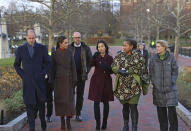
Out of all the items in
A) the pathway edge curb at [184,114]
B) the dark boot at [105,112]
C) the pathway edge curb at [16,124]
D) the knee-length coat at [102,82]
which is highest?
the knee-length coat at [102,82]

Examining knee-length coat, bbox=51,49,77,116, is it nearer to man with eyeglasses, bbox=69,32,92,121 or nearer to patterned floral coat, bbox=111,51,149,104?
man with eyeglasses, bbox=69,32,92,121

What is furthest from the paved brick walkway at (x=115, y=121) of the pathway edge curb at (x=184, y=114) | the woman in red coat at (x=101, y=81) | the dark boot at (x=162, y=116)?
the dark boot at (x=162, y=116)

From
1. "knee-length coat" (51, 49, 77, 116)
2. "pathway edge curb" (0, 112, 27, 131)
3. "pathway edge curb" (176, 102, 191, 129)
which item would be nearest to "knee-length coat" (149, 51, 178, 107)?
"pathway edge curb" (176, 102, 191, 129)

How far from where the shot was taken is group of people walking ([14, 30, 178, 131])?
4.49 metres

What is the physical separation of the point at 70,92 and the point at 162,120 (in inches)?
72.4

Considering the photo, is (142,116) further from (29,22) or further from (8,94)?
(29,22)

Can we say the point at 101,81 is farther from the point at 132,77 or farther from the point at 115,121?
the point at 115,121

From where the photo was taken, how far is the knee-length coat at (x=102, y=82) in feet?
16.7

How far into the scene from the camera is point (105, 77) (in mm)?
5137

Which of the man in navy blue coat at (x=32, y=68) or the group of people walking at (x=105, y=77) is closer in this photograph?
the group of people walking at (x=105, y=77)

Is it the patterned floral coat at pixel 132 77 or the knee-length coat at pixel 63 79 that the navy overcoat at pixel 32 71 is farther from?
the patterned floral coat at pixel 132 77

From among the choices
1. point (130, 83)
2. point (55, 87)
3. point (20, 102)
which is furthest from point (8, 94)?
point (130, 83)

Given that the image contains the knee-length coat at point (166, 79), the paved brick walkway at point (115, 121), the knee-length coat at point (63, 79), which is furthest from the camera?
the paved brick walkway at point (115, 121)

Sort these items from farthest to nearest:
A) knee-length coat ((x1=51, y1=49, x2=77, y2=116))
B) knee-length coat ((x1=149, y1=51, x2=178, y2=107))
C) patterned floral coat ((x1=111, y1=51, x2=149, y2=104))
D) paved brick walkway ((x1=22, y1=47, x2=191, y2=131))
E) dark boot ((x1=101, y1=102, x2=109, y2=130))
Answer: paved brick walkway ((x1=22, y1=47, x2=191, y2=131)) → dark boot ((x1=101, y1=102, x2=109, y2=130)) → knee-length coat ((x1=51, y1=49, x2=77, y2=116)) → patterned floral coat ((x1=111, y1=51, x2=149, y2=104)) → knee-length coat ((x1=149, y1=51, x2=178, y2=107))
